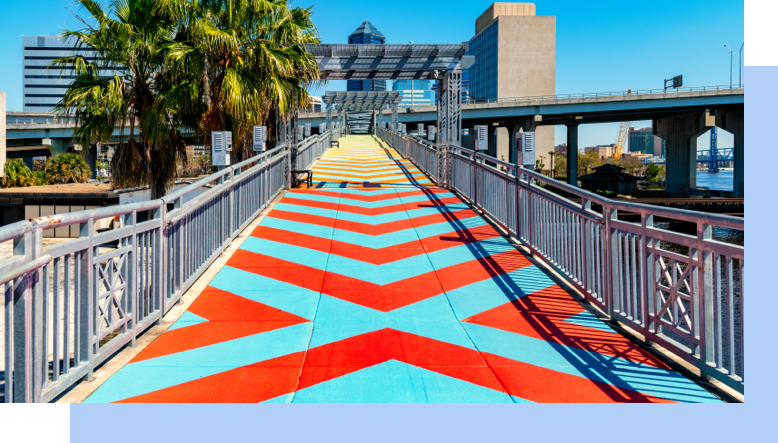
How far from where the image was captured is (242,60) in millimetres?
15000

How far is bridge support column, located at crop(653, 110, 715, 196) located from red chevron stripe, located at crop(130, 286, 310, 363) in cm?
8206

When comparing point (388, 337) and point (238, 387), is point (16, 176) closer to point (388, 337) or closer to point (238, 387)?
point (388, 337)

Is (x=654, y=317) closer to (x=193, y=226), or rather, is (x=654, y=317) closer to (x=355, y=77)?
(x=193, y=226)

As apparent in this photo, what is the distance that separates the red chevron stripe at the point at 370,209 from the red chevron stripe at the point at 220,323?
20.7ft

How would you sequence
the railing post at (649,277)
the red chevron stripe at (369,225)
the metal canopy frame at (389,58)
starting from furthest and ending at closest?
the metal canopy frame at (389,58) → the red chevron stripe at (369,225) → the railing post at (649,277)

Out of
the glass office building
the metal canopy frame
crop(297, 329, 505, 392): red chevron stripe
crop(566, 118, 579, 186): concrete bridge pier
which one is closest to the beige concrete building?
the glass office building

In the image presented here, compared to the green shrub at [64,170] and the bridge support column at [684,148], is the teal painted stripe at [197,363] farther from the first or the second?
the bridge support column at [684,148]

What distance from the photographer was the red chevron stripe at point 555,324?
4.98 metres

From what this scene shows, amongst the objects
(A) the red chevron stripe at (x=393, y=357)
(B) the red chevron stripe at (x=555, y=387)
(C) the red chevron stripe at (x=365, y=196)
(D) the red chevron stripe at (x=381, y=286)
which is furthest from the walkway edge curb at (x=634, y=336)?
(C) the red chevron stripe at (x=365, y=196)

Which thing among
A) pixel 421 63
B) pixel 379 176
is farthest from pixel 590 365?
pixel 379 176

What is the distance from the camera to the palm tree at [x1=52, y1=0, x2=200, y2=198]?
14.7m

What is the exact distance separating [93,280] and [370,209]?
9.11m

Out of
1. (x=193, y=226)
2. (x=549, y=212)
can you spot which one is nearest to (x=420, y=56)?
(x=549, y=212)

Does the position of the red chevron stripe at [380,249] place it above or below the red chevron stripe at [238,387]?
above
